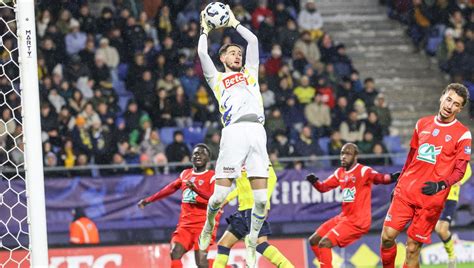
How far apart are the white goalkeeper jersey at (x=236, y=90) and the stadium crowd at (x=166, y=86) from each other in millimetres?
7553

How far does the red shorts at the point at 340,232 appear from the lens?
1181 centimetres

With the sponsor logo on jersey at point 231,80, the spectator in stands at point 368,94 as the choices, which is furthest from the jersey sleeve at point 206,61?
Answer: the spectator in stands at point 368,94

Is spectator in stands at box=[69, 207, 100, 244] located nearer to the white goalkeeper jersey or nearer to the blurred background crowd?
the blurred background crowd

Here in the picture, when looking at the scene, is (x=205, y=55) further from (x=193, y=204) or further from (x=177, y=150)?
(x=177, y=150)

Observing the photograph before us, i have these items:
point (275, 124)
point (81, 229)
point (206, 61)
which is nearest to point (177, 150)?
point (275, 124)

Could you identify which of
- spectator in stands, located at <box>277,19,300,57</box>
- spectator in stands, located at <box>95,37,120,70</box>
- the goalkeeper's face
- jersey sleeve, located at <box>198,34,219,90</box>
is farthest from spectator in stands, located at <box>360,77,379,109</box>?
jersey sleeve, located at <box>198,34,219,90</box>

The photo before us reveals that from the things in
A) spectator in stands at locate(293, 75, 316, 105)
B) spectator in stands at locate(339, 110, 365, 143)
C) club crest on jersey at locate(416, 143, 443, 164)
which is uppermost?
spectator in stands at locate(293, 75, 316, 105)

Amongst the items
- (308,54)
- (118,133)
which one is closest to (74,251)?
(118,133)

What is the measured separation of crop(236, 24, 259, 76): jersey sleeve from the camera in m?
9.82

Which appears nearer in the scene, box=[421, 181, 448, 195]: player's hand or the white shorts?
box=[421, 181, 448, 195]: player's hand

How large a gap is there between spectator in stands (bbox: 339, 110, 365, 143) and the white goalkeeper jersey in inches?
349

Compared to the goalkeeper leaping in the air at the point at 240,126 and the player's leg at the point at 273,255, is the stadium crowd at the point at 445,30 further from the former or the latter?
the goalkeeper leaping in the air at the point at 240,126

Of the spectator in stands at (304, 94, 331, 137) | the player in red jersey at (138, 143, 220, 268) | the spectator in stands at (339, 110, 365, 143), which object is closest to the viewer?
the player in red jersey at (138, 143, 220, 268)

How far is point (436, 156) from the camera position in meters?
9.91
